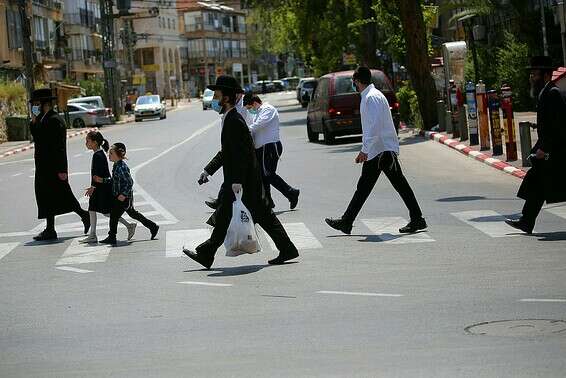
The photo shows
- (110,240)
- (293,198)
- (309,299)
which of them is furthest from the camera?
(293,198)

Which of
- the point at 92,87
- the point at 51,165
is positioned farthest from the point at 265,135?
the point at 92,87

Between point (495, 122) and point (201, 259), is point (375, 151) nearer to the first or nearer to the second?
point (201, 259)

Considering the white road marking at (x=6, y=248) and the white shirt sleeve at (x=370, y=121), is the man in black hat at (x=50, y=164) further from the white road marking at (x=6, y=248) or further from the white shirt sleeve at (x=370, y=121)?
the white shirt sleeve at (x=370, y=121)

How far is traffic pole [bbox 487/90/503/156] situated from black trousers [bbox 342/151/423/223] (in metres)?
10.0

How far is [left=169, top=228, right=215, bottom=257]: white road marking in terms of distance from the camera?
1463cm

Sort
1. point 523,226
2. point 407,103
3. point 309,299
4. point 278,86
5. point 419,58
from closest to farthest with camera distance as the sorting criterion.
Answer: point 309,299, point 523,226, point 419,58, point 407,103, point 278,86

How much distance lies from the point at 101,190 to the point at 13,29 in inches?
2620

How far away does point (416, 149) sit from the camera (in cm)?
Answer: 3061

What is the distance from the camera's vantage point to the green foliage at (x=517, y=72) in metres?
40.8

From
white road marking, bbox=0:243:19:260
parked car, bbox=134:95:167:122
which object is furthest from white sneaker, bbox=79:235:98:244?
parked car, bbox=134:95:167:122

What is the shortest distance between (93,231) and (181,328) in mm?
6927

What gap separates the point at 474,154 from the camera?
26.0 metres

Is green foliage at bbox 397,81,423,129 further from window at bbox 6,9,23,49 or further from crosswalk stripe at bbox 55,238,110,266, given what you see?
window at bbox 6,9,23,49

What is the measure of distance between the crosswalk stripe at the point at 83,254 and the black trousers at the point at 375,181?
2770 millimetres
